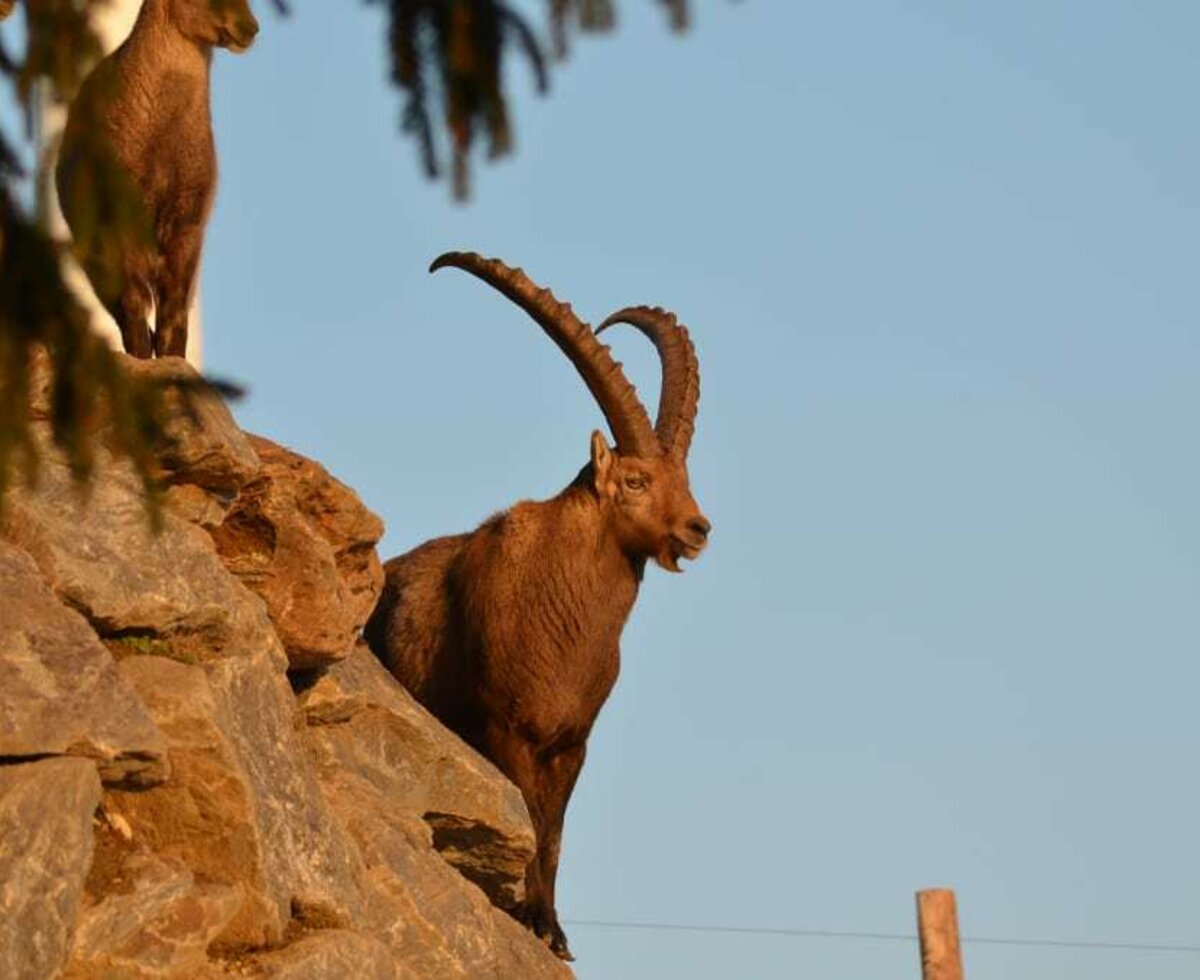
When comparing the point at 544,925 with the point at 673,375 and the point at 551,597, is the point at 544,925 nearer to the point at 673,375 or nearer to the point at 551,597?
the point at 551,597

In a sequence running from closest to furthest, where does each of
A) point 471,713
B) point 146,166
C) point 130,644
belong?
point 130,644
point 146,166
point 471,713

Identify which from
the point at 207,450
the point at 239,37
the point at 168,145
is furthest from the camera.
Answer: the point at 239,37

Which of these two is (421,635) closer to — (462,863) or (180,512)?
(462,863)

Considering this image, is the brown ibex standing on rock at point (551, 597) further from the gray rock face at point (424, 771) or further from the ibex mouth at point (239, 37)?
the ibex mouth at point (239, 37)

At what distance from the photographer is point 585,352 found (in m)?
10.6

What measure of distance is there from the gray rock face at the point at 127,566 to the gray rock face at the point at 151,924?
83 centimetres

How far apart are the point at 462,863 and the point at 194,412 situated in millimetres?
5368

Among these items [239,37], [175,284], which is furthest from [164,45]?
[175,284]

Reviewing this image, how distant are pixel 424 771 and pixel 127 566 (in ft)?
7.13

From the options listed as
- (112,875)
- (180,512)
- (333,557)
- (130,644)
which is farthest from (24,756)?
(333,557)

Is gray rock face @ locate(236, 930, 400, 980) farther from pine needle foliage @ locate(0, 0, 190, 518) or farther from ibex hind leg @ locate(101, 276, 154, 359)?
pine needle foliage @ locate(0, 0, 190, 518)

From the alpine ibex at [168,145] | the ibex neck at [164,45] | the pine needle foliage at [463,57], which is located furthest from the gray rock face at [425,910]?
the pine needle foliage at [463,57]

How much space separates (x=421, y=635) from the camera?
35.1 ft

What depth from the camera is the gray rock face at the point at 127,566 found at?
7.42 metres
